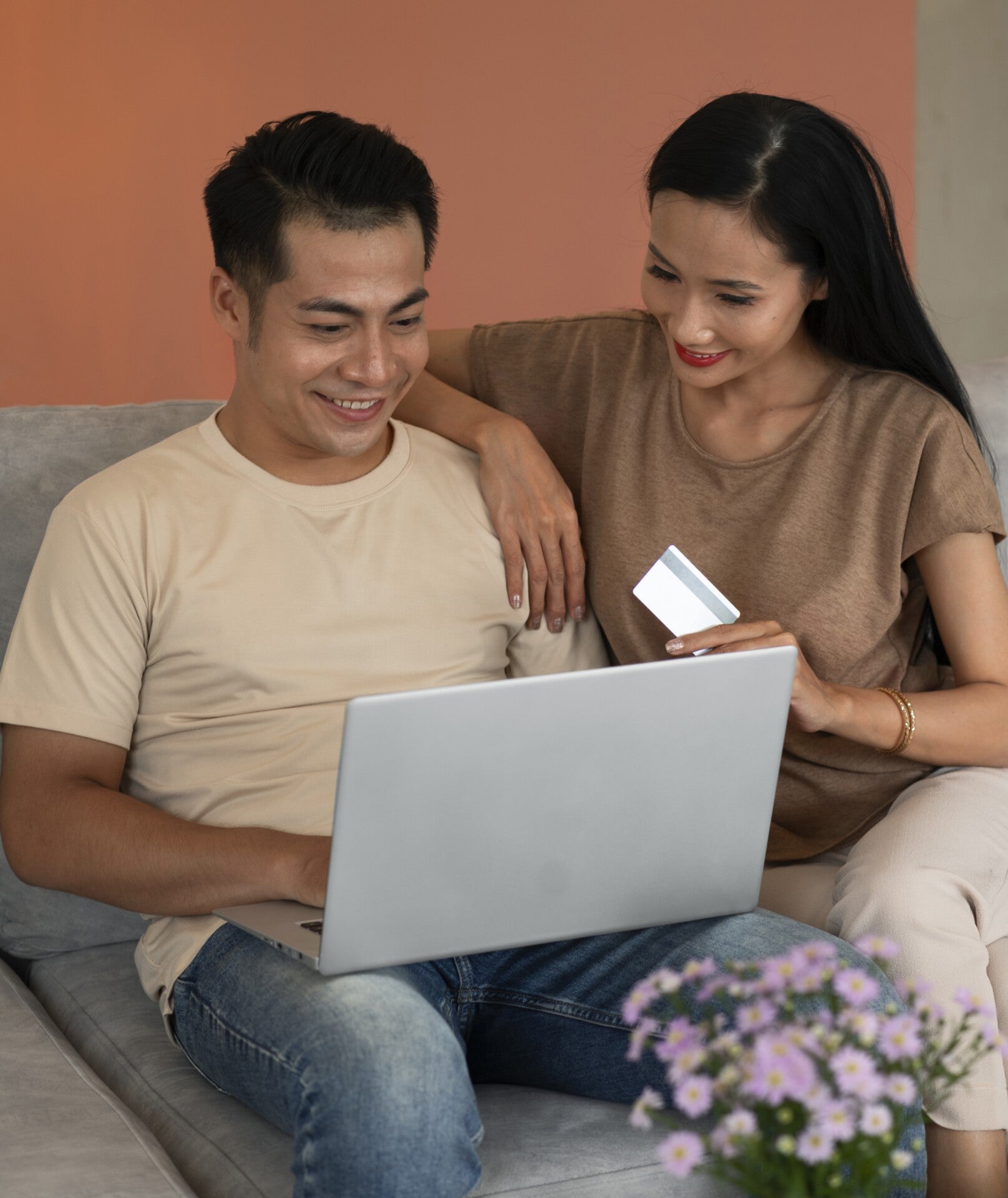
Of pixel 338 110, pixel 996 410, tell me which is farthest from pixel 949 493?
pixel 338 110

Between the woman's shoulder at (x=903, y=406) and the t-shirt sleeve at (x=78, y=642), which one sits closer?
the t-shirt sleeve at (x=78, y=642)

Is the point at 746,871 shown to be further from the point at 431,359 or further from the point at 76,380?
the point at 76,380

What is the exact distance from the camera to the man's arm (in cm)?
124

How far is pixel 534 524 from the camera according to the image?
158 cm

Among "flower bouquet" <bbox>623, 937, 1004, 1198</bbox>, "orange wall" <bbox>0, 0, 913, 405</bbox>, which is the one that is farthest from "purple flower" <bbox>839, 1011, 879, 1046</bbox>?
"orange wall" <bbox>0, 0, 913, 405</bbox>

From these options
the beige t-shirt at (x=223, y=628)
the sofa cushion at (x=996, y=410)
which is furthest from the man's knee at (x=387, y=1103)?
the sofa cushion at (x=996, y=410)

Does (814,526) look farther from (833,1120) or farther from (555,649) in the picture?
(833,1120)

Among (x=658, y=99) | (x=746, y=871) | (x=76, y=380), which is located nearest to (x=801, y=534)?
(x=746, y=871)

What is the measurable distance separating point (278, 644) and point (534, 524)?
0.34 metres

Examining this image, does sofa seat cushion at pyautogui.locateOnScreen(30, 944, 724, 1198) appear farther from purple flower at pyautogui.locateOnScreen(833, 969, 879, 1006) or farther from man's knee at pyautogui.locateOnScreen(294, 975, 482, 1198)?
purple flower at pyautogui.locateOnScreen(833, 969, 879, 1006)

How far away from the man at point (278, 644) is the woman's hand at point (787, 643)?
0.23m

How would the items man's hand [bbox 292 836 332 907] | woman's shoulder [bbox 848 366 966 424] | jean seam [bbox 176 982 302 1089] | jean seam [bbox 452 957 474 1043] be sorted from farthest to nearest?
woman's shoulder [bbox 848 366 966 424] → jean seam [bbox 452 957 474 1043] → man's hand [bbox 292 836 332 907] → jean seam [bbox 176 982 302 1089]

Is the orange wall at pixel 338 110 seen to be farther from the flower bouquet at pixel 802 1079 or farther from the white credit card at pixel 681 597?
the flower bouquet at pixel 802 1079

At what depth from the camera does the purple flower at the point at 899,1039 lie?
74 centimetres
